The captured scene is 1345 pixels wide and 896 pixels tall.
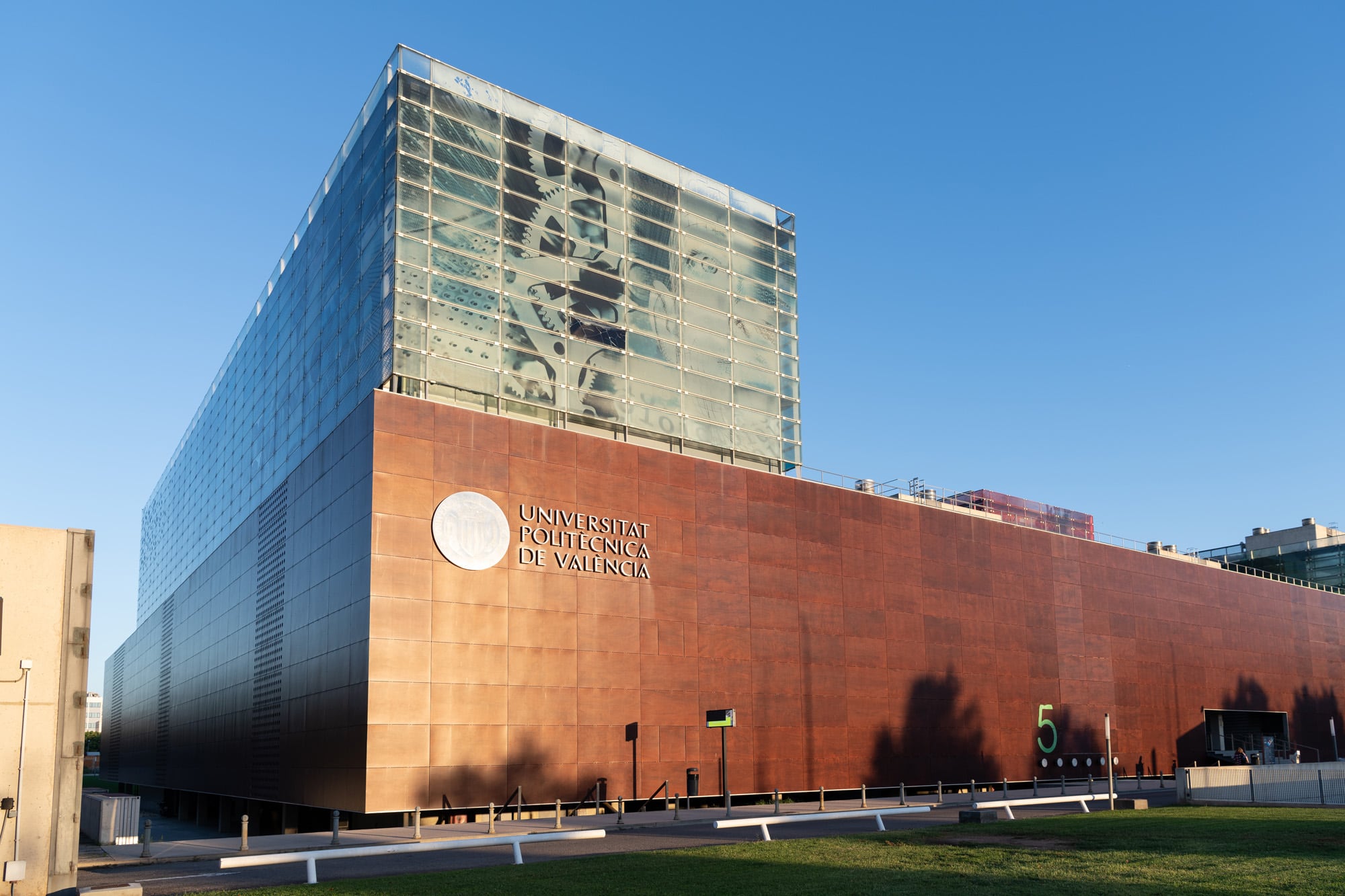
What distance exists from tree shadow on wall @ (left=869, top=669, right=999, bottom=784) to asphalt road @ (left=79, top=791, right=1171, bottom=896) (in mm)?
17891

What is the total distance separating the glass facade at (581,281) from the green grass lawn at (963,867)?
23270mm

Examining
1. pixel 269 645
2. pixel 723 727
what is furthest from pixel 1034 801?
pixel 269 645

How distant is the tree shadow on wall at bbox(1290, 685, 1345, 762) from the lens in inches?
3150

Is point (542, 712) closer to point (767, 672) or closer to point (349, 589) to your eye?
point (349, 589)

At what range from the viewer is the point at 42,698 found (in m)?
19.7

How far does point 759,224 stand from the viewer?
2192 inches

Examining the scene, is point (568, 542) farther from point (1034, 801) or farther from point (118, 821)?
point (1034, 801)

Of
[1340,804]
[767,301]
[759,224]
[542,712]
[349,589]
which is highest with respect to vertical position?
[759,224]

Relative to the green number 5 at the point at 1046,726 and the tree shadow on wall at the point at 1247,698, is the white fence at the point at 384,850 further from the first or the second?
the tree shadow on wall at the point at 1247,698

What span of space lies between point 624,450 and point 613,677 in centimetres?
931

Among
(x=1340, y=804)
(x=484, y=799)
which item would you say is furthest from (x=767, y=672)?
(x=1340, y=804)

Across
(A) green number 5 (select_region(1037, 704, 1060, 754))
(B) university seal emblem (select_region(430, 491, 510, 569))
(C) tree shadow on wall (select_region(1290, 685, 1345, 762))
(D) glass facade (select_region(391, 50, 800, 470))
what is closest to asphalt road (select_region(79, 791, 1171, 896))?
(B) university seal emblem (select_region(430, 491, 510, 569))

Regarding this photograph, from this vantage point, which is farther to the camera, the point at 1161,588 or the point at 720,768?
the point at 1161,588

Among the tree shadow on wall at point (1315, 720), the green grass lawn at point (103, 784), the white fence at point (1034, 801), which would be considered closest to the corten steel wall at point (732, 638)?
the white fence at point (1034, 801)
